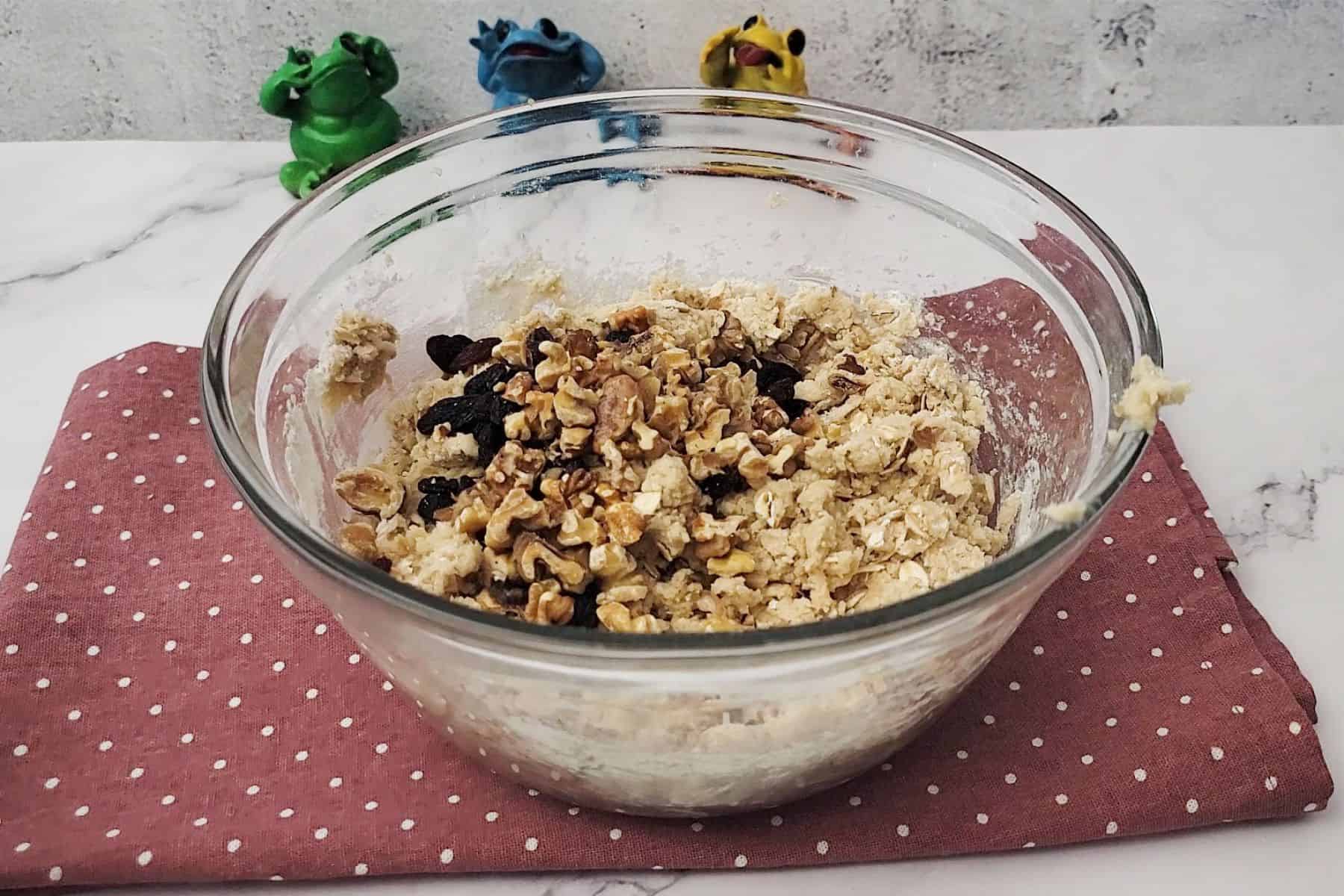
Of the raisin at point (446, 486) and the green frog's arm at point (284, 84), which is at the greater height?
the raisin at point (446, 486)

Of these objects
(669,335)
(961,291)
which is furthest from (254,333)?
(961,291)

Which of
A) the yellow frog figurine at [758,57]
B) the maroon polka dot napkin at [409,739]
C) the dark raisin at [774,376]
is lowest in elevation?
the maroon polka dot napkin at [409,739]

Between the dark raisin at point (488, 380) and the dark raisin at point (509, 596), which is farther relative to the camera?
the dark raisin at point (488, 380)

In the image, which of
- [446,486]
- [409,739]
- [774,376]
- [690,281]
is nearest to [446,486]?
[446,486]

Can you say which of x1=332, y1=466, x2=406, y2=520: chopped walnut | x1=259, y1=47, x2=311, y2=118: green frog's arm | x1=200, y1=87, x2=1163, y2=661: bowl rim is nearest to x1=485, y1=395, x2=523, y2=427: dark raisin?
x1=332, y1=466, x2=406, y2=520: chopped walnut

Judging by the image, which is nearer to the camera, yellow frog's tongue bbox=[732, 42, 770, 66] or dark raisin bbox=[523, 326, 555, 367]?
dark raisin bbox=[523, 326, 555, 367]

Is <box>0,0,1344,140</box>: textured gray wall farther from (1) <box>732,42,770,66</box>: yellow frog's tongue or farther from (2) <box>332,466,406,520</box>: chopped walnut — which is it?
(2) <box>332,466,406,520</box>: chopped walnut

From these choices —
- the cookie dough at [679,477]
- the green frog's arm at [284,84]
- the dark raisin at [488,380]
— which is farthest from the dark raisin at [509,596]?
the green frog's arm at [284,84]

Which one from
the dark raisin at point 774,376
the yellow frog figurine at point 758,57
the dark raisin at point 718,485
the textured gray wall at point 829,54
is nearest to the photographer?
the dark raisin at point 718,485

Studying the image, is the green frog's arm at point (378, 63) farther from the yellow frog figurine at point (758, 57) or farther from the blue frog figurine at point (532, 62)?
the yellow frog figurine at point (758, 57)
